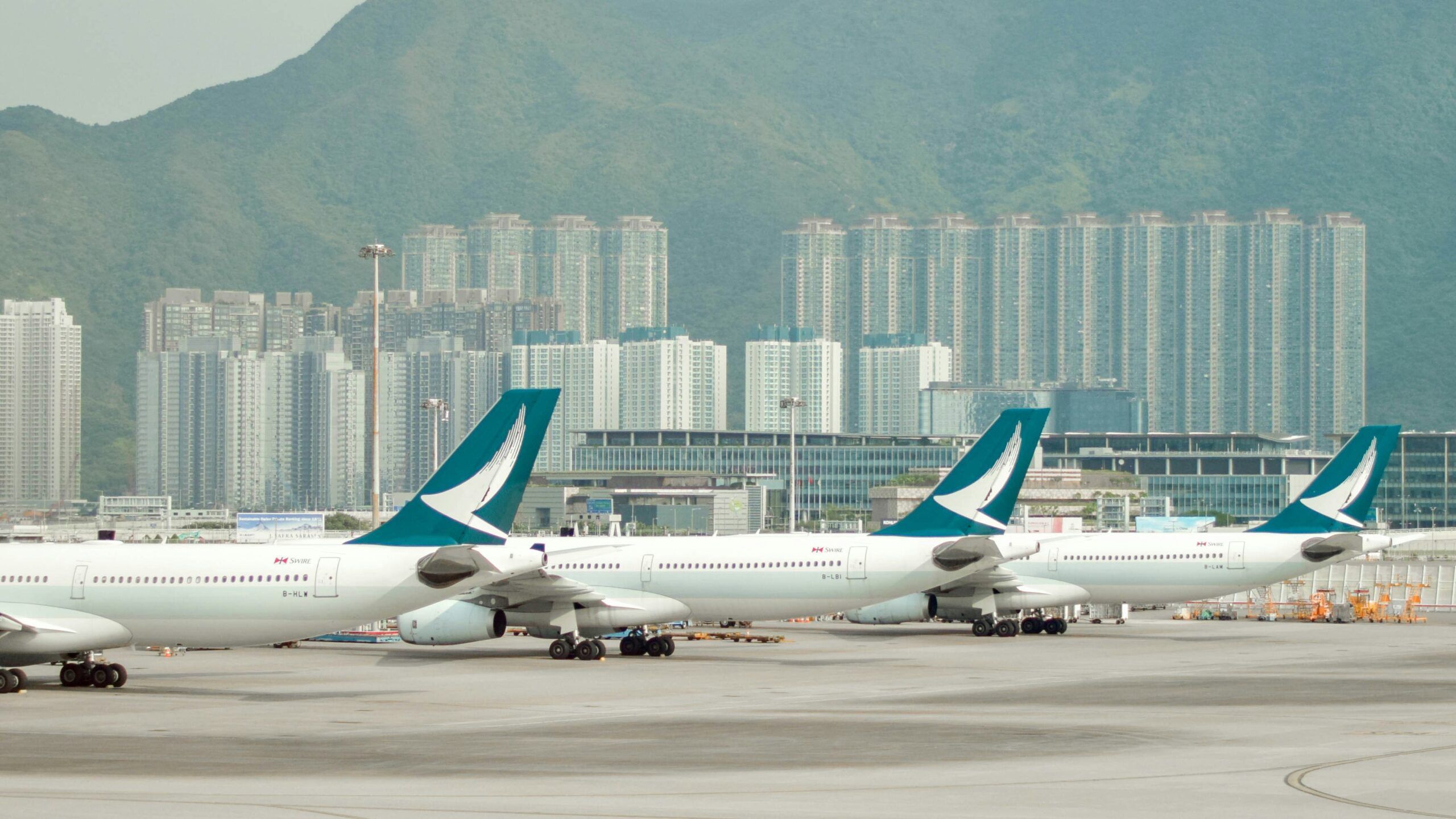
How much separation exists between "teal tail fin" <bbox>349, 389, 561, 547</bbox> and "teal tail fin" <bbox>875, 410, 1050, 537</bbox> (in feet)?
45.7

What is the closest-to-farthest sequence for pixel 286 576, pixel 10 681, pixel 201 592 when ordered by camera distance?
pixel 286 576 < pixel 10 681 < pixel 201 592

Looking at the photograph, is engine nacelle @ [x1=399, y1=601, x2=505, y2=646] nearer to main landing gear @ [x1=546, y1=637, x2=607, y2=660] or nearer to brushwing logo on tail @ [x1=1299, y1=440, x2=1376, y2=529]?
main landing gear @ [x1=546, y1=637, x2=607, y2=660]

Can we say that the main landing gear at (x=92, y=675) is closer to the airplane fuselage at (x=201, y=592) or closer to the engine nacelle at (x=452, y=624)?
the airplane fuselage at (x=201, y=592)

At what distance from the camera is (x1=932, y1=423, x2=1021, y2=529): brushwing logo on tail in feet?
169

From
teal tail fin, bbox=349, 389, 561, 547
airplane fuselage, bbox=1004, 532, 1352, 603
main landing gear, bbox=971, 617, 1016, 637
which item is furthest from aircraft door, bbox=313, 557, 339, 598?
airplane fuselage, bbox=1004, 532, 1352, 603

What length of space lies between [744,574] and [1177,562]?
18.2 meters

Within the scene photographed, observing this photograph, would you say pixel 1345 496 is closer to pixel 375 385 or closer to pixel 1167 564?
pixel 1167 564

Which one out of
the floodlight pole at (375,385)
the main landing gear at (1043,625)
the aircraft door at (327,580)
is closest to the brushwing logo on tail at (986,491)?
the main landing gear at (1043,625)

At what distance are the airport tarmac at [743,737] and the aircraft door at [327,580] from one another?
206 cm

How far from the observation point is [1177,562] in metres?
63.2

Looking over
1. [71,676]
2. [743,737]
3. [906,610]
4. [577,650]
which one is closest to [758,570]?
[577,650]

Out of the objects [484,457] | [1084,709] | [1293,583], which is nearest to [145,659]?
[484,457]

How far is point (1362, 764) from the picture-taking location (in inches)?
1064

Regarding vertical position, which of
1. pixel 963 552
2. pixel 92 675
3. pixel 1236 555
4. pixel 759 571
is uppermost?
pixel 963 552
